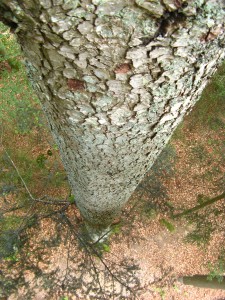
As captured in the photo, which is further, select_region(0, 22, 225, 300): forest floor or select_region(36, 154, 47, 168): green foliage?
select_region(36, 154, 47, 168): green foliage

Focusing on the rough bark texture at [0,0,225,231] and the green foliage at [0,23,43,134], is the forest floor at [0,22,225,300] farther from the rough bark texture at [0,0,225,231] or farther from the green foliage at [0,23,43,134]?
the rough bark texture at [0,0,225,231]

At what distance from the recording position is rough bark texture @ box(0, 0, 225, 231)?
54 centimetres

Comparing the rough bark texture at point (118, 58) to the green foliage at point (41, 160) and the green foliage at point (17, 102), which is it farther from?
the green foliage at point (17, 102)

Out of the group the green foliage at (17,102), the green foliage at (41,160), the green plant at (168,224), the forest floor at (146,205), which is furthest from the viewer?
the green plant at (168,224)

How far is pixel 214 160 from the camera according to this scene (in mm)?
6148

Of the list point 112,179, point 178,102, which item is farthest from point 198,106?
point 178,102

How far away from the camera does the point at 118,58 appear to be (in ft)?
2.05

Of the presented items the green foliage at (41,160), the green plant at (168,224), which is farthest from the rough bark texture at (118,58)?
the green plant at (168,224)

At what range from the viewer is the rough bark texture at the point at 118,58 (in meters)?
0.54

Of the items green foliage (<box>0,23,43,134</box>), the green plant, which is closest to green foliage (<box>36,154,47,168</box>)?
green foliage (<box>0,23,43,134</box>)

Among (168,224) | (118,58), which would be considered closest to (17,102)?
(168,224)

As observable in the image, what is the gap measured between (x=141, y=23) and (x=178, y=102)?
345 mm

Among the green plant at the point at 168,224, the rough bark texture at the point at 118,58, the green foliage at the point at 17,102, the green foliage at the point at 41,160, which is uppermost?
the rough bark texture at the point at 118,58

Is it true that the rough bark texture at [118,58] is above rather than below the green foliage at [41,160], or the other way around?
above
